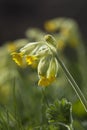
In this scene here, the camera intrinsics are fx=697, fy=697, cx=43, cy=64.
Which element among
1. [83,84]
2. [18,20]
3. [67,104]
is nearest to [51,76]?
[67,104]

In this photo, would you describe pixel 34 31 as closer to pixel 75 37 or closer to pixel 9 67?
pixel 75 37

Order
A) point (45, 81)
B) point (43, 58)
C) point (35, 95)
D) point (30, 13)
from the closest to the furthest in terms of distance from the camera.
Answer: point (45, 81) → point (43, 58) → point (35, 95) → point (30, 13)

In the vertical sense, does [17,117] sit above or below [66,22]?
above

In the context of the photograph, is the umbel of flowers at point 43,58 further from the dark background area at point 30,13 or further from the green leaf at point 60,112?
the dark background area at point 30,13

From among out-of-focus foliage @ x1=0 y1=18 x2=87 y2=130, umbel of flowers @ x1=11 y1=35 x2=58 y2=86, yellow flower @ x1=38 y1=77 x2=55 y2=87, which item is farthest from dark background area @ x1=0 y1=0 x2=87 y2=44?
yellow flower @ x1=38 y1=77 x2=55 y2=87

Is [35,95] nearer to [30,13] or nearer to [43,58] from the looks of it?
[43,58]

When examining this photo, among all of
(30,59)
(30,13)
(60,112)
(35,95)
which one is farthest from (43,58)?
(30,13)

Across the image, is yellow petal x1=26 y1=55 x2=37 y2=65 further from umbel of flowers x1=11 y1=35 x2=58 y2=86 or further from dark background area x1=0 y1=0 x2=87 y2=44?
dark background area x1=0 y1=0 x2=87 y2=44

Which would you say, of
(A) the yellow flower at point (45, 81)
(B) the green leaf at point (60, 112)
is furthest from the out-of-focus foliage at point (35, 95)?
(A) the yellow flower at point (45, 81)
